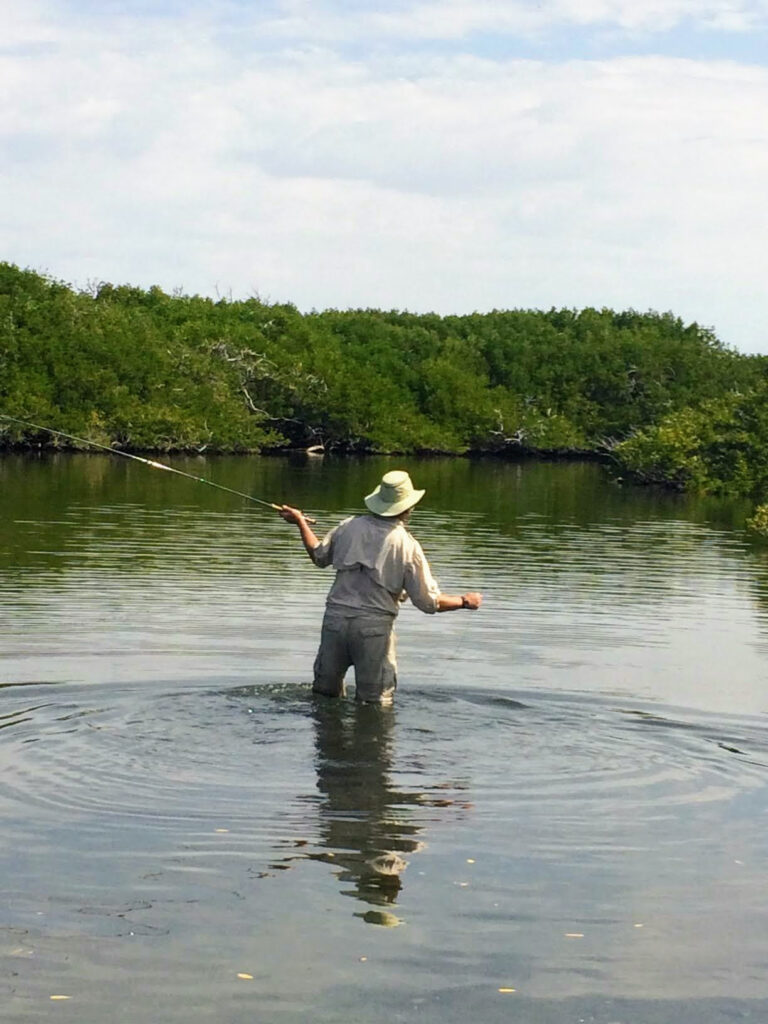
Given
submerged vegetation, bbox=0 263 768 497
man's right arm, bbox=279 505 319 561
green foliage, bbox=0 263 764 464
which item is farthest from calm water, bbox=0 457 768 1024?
green foliage, bbox=0 263 764 464

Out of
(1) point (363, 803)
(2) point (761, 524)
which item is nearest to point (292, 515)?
(1) point (363, 803)

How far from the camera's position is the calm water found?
20.5 ft

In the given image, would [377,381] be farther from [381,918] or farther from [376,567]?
[381,918]

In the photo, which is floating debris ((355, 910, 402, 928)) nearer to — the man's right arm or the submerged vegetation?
the man's right arm

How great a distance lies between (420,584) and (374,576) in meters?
0.30

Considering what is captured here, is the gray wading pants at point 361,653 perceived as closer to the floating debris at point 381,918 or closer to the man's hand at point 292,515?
the man's hand at point 292,515

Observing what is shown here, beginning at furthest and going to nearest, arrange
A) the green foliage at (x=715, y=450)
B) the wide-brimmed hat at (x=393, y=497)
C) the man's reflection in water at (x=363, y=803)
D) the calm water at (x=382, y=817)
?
the green foliage at (x=715, y=450) < the wide-brimmed hat at (x=393, y=497) < the man's reflection in water at (x=363, y=803) < the calm water at (x=382, y=817)

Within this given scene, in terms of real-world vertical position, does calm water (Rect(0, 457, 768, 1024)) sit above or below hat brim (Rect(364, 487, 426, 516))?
below

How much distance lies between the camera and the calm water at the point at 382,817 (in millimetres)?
6254

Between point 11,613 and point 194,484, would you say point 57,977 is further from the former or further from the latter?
point 194,484

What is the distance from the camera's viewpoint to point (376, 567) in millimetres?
10844

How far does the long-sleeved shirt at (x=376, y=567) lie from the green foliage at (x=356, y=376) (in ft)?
151

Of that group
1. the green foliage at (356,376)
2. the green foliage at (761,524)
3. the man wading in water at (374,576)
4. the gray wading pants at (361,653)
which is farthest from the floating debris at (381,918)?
the green foliage at (356,376)

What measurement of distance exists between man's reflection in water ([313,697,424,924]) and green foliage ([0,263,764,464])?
46.1 m
